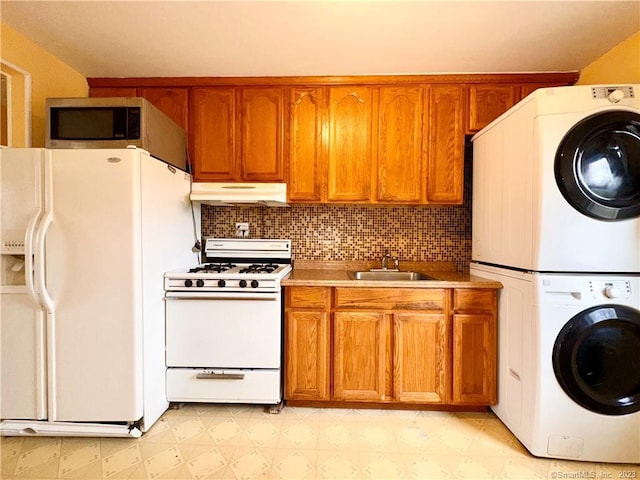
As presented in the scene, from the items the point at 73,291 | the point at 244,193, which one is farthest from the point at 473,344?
the point at 73,291

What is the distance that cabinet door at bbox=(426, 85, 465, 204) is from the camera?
2.37 m

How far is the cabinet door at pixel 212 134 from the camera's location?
2.46 m

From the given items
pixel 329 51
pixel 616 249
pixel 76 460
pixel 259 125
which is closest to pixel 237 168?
pixel 259 125

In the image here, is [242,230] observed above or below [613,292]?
above

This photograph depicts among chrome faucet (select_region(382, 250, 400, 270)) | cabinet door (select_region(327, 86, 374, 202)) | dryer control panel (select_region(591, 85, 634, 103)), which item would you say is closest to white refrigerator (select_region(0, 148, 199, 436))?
cabinet door (select_region(327, 86, 374, 202))

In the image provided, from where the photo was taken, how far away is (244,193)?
235 centimetres

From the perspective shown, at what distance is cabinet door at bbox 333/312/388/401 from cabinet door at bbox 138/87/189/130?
1944 mm

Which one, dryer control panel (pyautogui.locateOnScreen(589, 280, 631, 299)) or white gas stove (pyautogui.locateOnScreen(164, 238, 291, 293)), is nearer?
dryer control panel (pyautogui.locateOnScreen(589, 280, 631, 299))

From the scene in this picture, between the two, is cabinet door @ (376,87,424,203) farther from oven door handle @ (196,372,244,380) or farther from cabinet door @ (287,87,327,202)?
oven door handle @ (196,372,244,380)

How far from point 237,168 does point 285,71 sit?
0.81 metres

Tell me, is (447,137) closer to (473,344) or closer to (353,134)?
(353,134)

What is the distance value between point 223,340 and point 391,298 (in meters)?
1.13

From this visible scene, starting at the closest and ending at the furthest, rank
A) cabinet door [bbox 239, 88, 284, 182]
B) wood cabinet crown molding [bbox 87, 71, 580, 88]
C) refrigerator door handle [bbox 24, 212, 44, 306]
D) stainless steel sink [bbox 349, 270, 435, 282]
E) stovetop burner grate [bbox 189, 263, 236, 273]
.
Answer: refrigerator door handle [bbox 24, 212, 44, 306]
stovetop burner grate [bbox 189, 263, 236, 273]
wood cabinet crown molding [bbox 87, 71, 580, 88]
cabinet door [bbox 239, 88, 284, 182]
stainless steel sink [bbox 349, 270, 435, 282]

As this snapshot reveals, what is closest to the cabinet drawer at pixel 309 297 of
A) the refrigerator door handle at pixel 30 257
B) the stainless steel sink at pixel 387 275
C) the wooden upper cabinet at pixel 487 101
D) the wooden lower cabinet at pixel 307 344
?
the wooden lower cabinet at pixel 307 344
